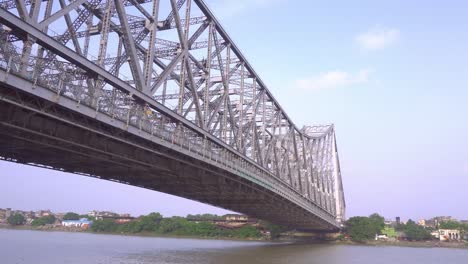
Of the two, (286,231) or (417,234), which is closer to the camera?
(286,231)

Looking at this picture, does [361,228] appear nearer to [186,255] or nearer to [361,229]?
[361,229]

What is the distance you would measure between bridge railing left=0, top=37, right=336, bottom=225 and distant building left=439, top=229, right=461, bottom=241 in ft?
345

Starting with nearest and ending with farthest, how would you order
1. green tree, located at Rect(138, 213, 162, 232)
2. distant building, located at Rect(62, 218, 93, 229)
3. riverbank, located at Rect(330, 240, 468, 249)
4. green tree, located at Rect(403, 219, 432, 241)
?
riverbank, located at Rect(330, 240, 468, 249)
green tree, located at Rect(403, 219, 432, 241)
green tree, located at Rect(138, 213, 162, 232)
distant building, located at Rect(62, 218, 93, 229)

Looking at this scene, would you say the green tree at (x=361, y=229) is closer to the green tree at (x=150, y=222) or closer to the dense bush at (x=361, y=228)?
the dense bush at (x=361, y=228)

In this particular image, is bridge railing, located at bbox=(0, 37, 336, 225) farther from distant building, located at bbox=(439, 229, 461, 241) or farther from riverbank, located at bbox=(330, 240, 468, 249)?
distant building, located at bbox=(439, 229, 461, 241)

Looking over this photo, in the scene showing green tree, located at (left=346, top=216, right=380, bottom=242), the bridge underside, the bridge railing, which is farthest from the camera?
green tree, located at (left=346, top=216, right=380, bottom=242)

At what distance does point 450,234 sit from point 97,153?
128 meters

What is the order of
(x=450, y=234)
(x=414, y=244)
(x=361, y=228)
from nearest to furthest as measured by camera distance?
1. (x=414, y=244)
2. (x=361, y=228)
3. (x=450, y=234)

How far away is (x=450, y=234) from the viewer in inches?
4953

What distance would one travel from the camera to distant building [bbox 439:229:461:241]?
401 feet

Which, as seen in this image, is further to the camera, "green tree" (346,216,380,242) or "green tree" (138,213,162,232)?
"green tree" (138,213,162,232)

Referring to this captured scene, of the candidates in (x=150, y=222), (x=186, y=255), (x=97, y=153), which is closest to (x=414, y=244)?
(x=186, y=255)

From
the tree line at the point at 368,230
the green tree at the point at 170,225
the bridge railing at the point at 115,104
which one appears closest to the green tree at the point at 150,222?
the green tree at the point at 170,225

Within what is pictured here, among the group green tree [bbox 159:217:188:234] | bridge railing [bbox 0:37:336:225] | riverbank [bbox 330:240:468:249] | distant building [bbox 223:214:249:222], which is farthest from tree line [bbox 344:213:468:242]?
bridge railing [bbox 0:37:336:225]
